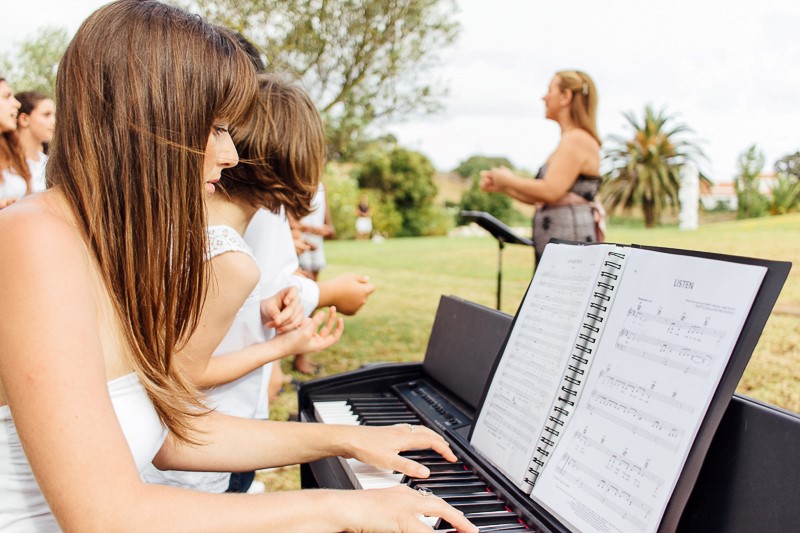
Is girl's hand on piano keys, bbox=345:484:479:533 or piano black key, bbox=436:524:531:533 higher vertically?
girl's hand on piano keys, bbox=345:484:479:533

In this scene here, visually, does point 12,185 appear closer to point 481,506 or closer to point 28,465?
point 28,465

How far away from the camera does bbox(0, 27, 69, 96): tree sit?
11.3 m

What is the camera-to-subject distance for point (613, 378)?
103cm

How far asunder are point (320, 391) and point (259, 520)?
96cm

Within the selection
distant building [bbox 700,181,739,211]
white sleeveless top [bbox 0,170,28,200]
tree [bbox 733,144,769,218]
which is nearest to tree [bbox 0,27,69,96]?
white sleeveless top [bbox 0,170,28,200]

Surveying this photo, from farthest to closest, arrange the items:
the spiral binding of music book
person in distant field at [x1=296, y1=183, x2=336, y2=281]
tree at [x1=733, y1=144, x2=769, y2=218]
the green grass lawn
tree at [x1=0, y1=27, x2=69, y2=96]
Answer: tree at [x1=0, y1=27, x2=69, y2=96] → tree at [x1=733, y1=144, x2=769, y2=218] → person in distant field at [x1=296, y1=183, x2=336, y2=281] → the green grass lawn → the spiral binding of music book

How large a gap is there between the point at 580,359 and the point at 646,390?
169 mm

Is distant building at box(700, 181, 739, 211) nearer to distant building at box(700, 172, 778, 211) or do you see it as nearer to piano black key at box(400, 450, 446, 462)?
distant building at box(700, 172, 778, 211)

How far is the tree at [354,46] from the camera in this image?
7926 mm

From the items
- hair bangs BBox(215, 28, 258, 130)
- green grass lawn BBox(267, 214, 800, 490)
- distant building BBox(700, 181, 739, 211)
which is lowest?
green grass lawn BBox(267, 214, 800, 490)

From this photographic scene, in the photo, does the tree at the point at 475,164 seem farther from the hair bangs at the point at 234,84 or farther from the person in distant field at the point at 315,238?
the hair bangs at the point at 234,84

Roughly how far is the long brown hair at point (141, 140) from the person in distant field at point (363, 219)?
17744 millimetres

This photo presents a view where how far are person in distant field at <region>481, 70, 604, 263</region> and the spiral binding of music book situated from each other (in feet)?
8.63

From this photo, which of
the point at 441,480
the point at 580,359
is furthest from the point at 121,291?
the point at 580,359
